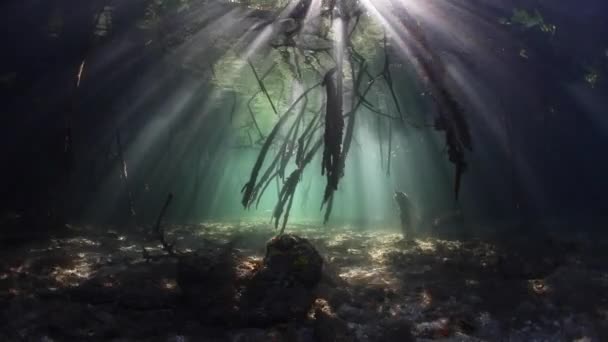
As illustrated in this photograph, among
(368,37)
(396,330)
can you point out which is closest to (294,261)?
(396,330)

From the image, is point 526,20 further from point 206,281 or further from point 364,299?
point 206,281

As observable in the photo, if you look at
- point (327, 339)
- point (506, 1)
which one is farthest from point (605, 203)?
point (327, 339)

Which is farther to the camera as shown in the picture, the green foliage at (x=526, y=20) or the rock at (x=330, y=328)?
the green foliage at (x=526, y=20)

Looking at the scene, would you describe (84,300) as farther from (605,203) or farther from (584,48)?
(605,203)

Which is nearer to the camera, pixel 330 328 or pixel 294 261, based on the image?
pixel 330 328

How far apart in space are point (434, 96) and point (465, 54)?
1082cm

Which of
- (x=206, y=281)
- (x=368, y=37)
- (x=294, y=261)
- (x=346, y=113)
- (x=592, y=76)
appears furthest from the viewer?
(x=592, y=76)

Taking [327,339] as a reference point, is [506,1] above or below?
above

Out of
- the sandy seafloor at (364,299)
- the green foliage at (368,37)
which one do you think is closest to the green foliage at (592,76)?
the green foliage at (368,37)

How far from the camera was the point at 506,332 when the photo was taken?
4.27 meters

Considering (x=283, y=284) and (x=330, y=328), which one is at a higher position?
(x=283, y=284)

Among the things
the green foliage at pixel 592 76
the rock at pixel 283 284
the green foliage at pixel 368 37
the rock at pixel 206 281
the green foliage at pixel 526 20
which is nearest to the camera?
the rock at pixel 283 284

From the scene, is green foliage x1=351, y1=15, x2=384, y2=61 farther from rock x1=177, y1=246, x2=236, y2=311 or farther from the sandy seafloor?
rock x1=177, y1=246, x2=236, y2=311

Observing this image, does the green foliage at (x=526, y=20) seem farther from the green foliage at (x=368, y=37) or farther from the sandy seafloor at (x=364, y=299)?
the sandy seafloor at (x=364, y=299)
